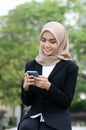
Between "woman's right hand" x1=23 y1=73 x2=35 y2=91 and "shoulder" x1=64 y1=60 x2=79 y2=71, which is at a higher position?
"shoulder" x1=64 y1=60 x2=79 y2=71

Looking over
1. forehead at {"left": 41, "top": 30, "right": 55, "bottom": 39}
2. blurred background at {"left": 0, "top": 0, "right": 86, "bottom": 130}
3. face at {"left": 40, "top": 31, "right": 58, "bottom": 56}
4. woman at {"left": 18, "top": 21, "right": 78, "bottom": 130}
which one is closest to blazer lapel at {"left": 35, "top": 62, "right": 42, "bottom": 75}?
woman at {"left": 18, "top": 21, "right": 78, "bottom": 130}

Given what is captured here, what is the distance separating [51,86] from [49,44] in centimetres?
32

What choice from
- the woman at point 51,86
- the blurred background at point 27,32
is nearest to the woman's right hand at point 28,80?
the woman at point 51,86

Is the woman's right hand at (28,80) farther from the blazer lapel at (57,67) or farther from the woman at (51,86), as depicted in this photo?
the blazer lapel at (57,67)

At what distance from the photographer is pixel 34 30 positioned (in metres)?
20.1

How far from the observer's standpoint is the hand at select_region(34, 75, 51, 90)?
341cm

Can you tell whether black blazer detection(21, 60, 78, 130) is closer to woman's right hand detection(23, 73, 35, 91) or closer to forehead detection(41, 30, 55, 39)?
woman's right hand detection(23, 73, 35, 91)

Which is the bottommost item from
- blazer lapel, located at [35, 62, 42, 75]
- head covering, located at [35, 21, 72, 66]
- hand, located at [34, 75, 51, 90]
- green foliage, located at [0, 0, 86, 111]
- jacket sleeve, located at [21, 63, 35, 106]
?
green foliage, located at [0, 0, 86, 111]

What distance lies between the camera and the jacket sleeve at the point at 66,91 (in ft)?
11.3

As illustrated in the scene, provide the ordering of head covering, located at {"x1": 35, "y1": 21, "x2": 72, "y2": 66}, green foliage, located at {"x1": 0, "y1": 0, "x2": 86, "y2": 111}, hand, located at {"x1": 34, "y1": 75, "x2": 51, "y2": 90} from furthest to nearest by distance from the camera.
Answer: green foliage, located at {"x1": 0, "y1": 0, "x2": 86, "y2": 111}
head covering, located at {"x1": 35, "y1": 21, "x2": 72, "y2": 66}
hand, located at {"x1": 34, "y1": 75, "x2": 51, "y2": 90}

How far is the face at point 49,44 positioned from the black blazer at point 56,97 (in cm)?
11

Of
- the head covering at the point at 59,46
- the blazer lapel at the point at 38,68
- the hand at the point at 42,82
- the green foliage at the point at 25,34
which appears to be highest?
the head covering at the point at 59,46

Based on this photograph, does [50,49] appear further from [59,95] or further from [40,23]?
[40,23]

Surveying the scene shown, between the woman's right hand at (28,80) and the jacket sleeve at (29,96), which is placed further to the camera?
the jacket sleeve at (29,96)
